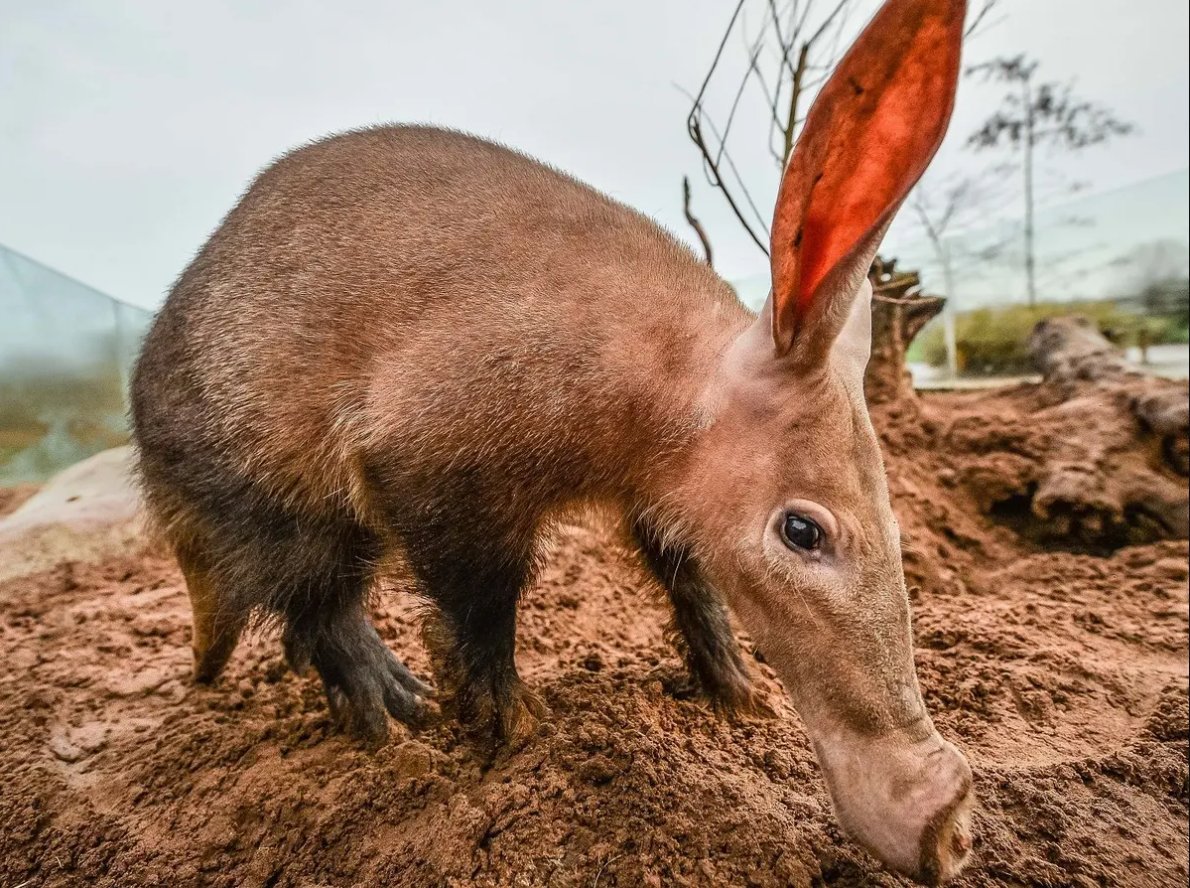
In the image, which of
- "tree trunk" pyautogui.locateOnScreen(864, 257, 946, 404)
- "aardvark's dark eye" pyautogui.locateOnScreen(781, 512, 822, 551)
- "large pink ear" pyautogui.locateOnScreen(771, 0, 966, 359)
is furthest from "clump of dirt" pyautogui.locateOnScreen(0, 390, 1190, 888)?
"tree trunk" pyautogui.locateOnScreen(864, 257, 946, 404)

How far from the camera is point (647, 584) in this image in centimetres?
258

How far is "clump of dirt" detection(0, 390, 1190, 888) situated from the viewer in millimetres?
1723

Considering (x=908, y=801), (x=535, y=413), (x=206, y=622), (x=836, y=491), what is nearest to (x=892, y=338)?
(x=836, y=491)

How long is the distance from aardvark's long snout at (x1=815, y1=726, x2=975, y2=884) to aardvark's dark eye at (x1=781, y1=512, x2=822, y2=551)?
43 centimetres

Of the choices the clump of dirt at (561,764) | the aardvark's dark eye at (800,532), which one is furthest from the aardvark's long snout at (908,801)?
the aardvark's dark eye at (800,532)

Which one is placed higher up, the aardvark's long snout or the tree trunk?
the tree trunk

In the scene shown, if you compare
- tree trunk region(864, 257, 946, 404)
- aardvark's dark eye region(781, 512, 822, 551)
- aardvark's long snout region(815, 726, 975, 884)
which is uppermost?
tree trunk region(864, 257, 946, 404)

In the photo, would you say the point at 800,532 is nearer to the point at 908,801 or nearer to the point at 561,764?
the point at 908,801

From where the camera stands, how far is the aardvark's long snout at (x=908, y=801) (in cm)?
142

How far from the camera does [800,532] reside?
1.57m

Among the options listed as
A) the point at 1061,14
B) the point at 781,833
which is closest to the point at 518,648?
the point at 781,833

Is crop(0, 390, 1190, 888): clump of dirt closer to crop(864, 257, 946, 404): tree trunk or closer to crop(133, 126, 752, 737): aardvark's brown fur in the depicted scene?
crop(133, 126, 752, 737): aardvark's brown fur

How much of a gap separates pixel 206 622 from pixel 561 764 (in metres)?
1.43

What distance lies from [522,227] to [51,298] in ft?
6.11
